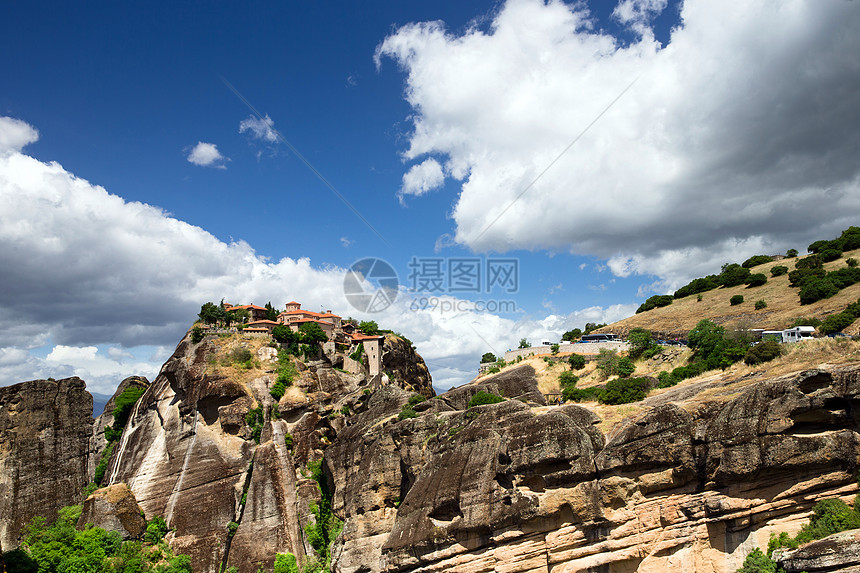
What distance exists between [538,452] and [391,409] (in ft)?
64.1

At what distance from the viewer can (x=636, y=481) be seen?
27.6 metres

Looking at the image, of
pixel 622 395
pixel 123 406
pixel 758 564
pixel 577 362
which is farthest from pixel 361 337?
pixel 758 564

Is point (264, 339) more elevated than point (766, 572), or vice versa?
point (264, 339)

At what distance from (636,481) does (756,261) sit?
85.0m

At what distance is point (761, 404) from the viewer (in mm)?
24891

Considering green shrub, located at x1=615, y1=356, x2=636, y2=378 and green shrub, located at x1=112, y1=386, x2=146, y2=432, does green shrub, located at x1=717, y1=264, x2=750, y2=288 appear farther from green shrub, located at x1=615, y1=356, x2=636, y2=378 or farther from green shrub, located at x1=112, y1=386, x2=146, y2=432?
green shrub, located at x1=112, y1=386, x2=146, y2=432

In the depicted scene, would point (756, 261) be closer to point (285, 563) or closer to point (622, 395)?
point (622, 395)

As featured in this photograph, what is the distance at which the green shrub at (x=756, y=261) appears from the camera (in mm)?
95188

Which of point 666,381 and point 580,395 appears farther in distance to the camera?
point 580,395

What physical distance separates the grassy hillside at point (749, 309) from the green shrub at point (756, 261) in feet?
5.34

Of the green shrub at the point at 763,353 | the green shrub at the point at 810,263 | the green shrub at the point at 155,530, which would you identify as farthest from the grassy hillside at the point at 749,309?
the green shrub at the point at 155,530

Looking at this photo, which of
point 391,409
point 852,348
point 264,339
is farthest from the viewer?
point 264,339

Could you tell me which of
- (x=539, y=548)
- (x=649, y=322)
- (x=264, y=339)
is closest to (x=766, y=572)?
(x=539, y=548)

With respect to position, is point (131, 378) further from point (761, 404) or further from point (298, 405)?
point (761, 404)
